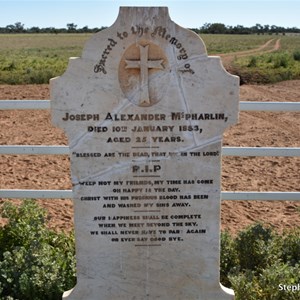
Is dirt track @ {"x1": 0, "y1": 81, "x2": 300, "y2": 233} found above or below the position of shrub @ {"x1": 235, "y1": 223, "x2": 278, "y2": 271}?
below

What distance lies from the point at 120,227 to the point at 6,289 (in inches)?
40.0

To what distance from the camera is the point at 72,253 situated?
3.92m

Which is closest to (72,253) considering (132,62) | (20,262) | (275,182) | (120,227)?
(20,262)

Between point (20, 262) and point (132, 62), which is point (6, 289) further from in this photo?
point (132, 62)

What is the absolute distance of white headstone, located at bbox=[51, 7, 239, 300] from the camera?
9.77 ft

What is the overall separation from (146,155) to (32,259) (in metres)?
1.22

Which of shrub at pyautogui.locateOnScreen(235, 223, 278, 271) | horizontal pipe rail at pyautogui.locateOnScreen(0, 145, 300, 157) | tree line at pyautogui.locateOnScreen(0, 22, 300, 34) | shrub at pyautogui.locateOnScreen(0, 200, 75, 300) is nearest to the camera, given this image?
shrub at pyautogui.locateOnScreen(0, 200, 75, 300)

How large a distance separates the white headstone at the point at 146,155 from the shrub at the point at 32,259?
0.27m

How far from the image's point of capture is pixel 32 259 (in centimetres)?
361

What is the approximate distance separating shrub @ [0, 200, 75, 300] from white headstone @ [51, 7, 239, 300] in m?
0.27

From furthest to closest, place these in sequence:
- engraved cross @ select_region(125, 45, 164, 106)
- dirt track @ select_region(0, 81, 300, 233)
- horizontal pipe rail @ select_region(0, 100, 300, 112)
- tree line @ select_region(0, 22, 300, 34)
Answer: tree line @ select_region(0, 22, 300, 34) → dirt track @ select_region(0, 81, 300, 233) → horizontal pipe rail @ select_region(0, 100, 300, 112) → engraved cross @ select_region(125, 45, 164, 106)

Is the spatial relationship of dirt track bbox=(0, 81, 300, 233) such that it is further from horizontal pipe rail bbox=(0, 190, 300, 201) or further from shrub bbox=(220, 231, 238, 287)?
shrub bbox=(220, 231, 238, 287)

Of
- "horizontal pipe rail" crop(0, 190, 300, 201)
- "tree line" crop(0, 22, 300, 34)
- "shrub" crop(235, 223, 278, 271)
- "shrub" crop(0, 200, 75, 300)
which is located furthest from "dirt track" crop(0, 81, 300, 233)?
"tree line" crop(0, 22, 300, 34)

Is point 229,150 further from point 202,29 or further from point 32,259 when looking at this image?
point 202,29
